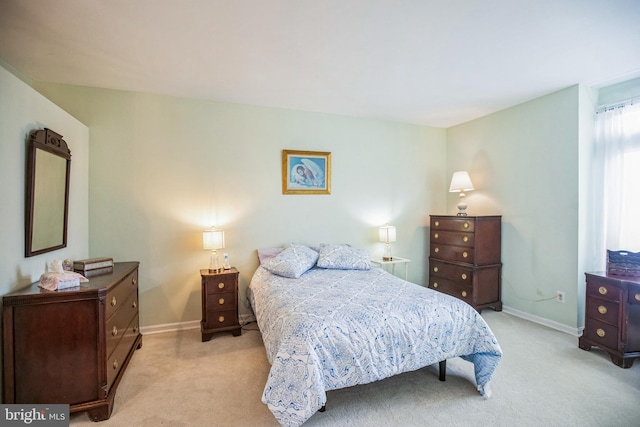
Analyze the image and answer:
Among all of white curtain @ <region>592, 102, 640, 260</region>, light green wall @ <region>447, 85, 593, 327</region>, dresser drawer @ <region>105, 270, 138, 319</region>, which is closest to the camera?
dresser drawer @ <region>105, 270, 138, 319</region>

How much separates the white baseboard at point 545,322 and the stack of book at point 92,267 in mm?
4442

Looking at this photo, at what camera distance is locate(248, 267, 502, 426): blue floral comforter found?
1.69 m

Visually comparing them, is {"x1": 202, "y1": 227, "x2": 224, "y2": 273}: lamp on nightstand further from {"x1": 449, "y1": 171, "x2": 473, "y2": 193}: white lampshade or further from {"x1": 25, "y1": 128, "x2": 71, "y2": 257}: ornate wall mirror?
{"x1": 449, "y1": 171, "x2": 473, "y2": 193}: white lampshade

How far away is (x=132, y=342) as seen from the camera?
268 centimetres

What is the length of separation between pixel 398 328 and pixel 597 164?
9.75 ft

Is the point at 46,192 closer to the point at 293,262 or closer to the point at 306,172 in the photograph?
the point at 293,262

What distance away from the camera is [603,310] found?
265 centimetres

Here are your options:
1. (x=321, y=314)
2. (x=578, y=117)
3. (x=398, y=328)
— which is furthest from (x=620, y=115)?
(x=321, y=314)

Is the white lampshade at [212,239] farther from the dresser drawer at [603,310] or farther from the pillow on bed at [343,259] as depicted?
the dresser drawer at [603,310]

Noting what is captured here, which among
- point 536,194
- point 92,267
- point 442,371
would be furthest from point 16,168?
point 536,194

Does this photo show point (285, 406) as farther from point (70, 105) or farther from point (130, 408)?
point (70, 105)

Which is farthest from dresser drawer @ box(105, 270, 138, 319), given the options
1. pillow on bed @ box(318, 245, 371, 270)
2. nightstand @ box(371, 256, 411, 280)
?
nightstand @ box(371, 256, 411, 280)

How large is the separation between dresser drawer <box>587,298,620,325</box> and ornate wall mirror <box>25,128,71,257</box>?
4582 millimetres

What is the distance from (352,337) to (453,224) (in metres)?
2.70
